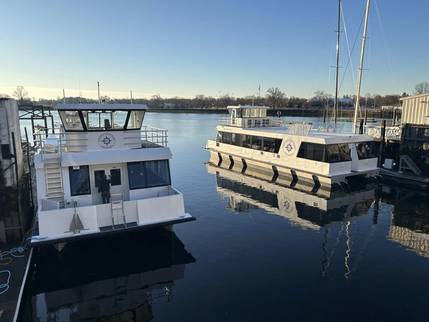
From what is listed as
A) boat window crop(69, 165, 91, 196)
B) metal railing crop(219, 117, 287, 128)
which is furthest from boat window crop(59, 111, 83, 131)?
metal railing crop(219, 117, 287, 128)

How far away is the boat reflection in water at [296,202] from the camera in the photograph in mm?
18906

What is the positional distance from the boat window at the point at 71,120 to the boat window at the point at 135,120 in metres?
2.01

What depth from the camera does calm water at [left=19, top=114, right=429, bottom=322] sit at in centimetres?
1011

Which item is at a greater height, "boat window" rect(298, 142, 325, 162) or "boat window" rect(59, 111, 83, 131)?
"boat window" rect(59, 111, 83, 131)

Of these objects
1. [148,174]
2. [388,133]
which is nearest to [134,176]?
[148,174]

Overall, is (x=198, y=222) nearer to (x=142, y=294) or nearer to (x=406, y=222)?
(x=142, y=294)

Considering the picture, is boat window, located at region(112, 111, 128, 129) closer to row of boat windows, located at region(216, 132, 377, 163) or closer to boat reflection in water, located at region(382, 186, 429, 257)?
boat reflection in water, located at region(382, 186, 429, 257)

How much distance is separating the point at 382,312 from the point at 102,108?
1221 cm

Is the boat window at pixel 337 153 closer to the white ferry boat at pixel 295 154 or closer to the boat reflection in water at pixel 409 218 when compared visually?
the white ferry boat at pixel 295 154

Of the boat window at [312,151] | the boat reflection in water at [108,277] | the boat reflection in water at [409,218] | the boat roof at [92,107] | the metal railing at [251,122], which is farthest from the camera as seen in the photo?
the metal railing at [251,122]

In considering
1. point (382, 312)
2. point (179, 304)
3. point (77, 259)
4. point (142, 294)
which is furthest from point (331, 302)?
point (77, 259)

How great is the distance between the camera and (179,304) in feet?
34.2

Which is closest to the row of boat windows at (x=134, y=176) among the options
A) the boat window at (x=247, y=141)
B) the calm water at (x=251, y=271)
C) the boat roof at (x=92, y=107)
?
the boat roof at (x=92, y=107)

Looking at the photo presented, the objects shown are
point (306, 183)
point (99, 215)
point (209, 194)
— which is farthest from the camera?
point (306, 183)
